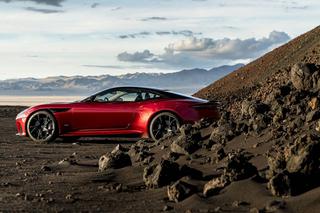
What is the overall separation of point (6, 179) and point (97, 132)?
5362 millimetres

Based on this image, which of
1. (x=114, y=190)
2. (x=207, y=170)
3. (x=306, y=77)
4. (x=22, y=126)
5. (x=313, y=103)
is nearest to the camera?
(x=114, y=190)

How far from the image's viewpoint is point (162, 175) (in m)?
7.50

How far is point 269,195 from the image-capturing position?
647 cm

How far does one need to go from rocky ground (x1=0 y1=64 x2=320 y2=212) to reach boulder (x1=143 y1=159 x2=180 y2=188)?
0.04ft

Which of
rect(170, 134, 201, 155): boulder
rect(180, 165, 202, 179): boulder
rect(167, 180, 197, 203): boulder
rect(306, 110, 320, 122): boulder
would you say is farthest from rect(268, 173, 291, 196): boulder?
rect(170, 134, 201, 155): boulder

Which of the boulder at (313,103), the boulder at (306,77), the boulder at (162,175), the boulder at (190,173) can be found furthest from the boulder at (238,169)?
the boulder at (306,77)

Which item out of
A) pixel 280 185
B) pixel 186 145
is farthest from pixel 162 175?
pixel 186 145

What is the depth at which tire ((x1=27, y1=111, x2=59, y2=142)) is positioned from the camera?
14017 millimetres

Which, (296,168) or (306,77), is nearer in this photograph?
(296,168)

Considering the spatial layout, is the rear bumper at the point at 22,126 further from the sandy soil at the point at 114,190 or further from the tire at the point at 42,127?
the sandy soil at the point at 114,190

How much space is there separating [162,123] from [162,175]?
6134mm

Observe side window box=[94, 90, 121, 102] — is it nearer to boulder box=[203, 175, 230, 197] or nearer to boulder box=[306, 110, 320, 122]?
boulder box=[306, 110, 320, 122]

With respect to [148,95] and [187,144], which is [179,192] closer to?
[187,144]

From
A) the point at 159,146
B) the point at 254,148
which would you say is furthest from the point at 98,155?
the point at 254,148
